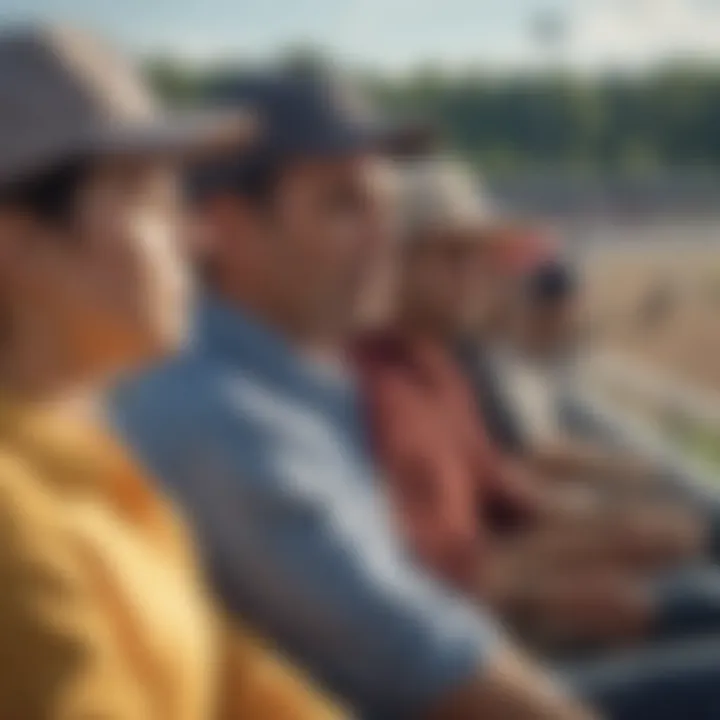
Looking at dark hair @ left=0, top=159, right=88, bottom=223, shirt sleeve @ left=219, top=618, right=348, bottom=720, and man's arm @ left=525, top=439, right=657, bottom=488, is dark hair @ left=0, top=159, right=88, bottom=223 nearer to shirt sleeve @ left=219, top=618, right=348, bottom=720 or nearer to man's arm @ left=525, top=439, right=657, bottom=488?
shirt sleeve @ left=219, top=618, right=348, bottom=720

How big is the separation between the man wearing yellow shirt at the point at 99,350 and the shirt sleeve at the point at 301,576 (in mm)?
25

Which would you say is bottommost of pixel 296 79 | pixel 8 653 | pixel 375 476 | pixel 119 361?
pixel 8 653

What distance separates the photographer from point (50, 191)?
2.60 feet

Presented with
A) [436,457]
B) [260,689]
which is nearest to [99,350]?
[260,689]

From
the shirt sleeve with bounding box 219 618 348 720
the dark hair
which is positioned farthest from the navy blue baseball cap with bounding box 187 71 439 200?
the shirt sleeve with bounding box 219 618 348 720

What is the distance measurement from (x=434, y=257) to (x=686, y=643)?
0.90 ft

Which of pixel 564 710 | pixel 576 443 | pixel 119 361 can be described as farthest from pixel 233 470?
pixel 576 443

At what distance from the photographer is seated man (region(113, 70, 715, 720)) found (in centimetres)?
87

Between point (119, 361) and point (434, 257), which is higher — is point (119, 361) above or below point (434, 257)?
below

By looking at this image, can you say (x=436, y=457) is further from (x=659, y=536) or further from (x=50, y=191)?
(x=50, y=191)

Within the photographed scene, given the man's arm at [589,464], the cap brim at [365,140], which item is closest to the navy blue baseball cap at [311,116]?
the cap brim at [365,140]

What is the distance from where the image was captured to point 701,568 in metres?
1.09

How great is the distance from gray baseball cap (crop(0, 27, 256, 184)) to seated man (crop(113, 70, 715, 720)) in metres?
0.10

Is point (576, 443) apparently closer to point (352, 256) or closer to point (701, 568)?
point (701, 568)
